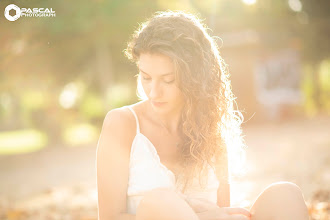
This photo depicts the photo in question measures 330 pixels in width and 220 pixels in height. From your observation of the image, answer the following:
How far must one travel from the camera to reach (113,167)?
2395 mm

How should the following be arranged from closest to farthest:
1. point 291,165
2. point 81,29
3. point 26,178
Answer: point 291,165, point 26,178, point 81,29

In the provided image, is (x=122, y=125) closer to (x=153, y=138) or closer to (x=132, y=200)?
(x=153, y=138)

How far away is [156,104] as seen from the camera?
2.46 metres

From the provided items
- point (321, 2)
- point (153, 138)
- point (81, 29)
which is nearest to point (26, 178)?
point (81, 29)

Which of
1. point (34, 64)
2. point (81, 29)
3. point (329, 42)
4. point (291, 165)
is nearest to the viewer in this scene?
point (291, 165)

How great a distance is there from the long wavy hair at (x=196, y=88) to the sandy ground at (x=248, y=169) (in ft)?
6.71

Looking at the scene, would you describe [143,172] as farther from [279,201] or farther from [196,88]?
[279,201]

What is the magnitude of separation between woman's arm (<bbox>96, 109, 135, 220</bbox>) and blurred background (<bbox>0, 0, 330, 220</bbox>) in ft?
5.70

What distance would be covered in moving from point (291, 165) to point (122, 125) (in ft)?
18.5

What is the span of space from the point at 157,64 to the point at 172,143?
576 millimetres

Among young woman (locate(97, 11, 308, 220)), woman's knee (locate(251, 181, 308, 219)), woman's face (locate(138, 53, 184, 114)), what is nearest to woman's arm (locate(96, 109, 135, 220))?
young woman (locate(97, 11, 308, 220))

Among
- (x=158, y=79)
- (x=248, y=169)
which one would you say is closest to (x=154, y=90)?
(x=158, y=79)

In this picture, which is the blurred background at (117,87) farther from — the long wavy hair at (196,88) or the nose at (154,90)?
the nose at (154,90)

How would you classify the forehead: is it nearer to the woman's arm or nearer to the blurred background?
the woman's arm
